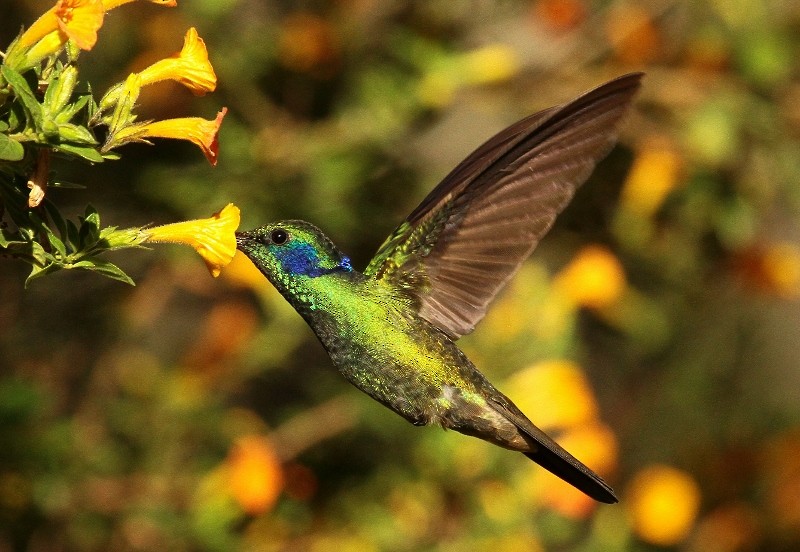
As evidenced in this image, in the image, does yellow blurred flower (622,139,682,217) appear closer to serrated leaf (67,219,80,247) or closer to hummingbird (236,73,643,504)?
hummingbird (236,73,643,504)

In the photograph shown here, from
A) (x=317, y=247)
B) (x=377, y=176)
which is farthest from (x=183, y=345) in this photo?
(x=317, y=247)

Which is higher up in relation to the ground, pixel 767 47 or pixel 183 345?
pixel 767 47

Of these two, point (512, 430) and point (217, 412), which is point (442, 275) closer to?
point (512, 430)

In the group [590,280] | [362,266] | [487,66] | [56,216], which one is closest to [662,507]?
[590,280]

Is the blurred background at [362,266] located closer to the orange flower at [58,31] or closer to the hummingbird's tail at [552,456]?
the hummingbird's tail at [552,456]

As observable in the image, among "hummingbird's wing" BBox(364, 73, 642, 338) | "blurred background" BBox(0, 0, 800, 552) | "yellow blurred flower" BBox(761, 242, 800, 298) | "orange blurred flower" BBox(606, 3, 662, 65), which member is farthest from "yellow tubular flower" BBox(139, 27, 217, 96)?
"yellow blurred flower" BBox(761, 242, 800, 298)

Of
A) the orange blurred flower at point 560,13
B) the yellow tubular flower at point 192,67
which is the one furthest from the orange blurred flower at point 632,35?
the yellow tubular flower at point 192,67
